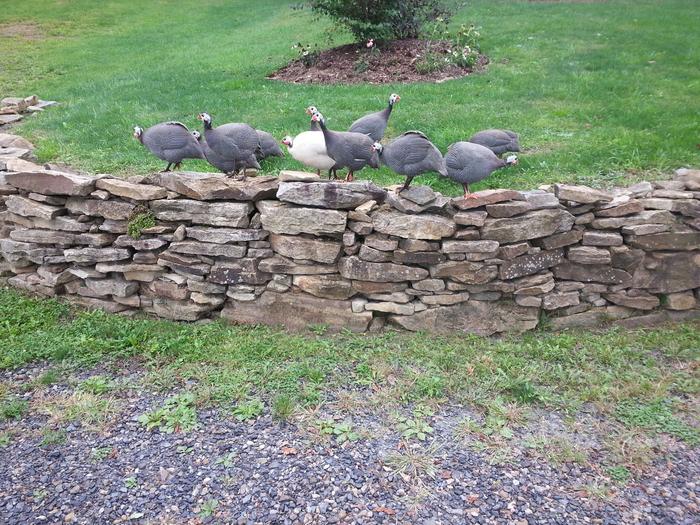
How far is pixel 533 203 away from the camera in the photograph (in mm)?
5254

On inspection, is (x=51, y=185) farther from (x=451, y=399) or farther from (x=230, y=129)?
(x=451, y=399)

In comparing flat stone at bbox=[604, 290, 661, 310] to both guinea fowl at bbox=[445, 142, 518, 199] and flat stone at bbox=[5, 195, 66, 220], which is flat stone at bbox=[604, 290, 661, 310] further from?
flat stone at bbox=[5, 195, 66, 220]

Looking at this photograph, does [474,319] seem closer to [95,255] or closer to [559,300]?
[559,300]

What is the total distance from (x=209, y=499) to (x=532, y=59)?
10.3 metres

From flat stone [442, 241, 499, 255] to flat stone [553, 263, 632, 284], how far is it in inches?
29.6

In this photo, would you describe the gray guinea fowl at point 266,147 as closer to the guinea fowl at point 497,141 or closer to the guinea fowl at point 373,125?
the guinea fowl at point 373,125

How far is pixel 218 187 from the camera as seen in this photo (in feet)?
17.7

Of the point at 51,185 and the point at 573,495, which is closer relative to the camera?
the point at 573,495

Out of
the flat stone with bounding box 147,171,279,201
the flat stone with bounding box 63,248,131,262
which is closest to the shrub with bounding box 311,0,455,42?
the flat stone with bounding box 147,171,279,201

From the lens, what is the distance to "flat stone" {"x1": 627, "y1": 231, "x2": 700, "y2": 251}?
213 inches

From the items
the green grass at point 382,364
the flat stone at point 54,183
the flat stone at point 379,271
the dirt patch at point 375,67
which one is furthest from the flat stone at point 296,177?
the dirt patch at point 375,67

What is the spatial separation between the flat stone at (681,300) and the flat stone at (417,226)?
2.27 meters

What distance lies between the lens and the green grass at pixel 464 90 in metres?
7.10

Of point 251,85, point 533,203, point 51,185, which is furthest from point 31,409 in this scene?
point 251,85
